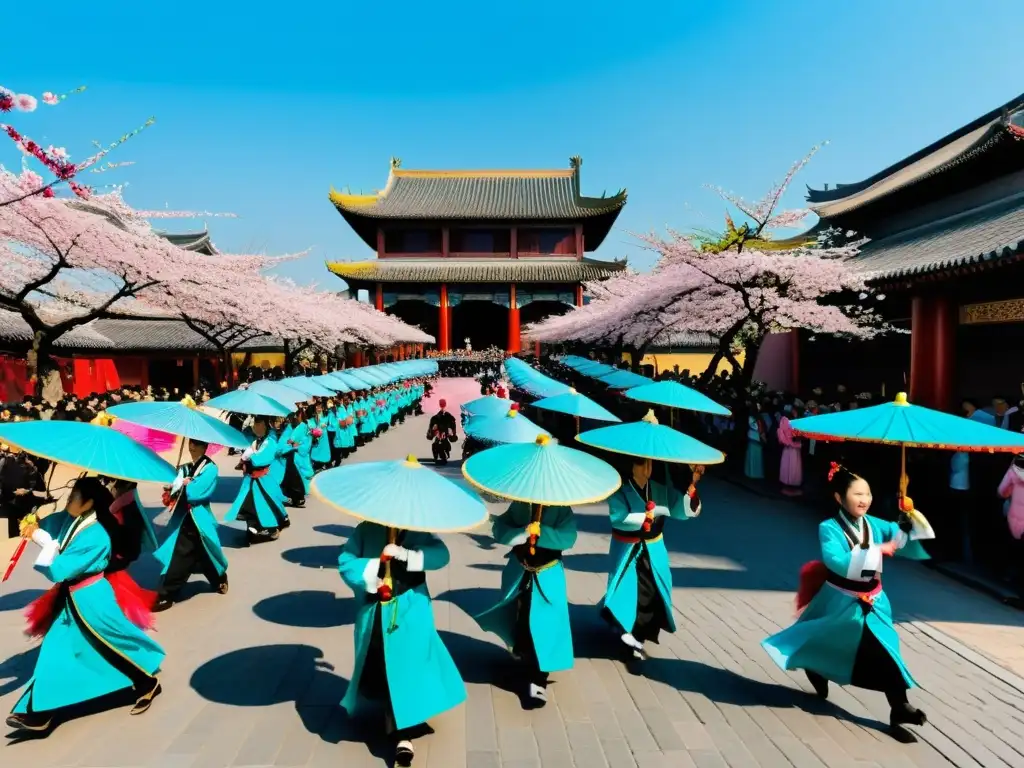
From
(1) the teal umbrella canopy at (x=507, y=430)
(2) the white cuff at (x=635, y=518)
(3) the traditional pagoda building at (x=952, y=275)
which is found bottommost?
(2) the white cuff at (x=635, y=518)

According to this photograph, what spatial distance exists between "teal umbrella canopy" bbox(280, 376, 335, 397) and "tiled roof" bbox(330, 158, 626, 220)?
31.7m

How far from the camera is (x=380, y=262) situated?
135 ft

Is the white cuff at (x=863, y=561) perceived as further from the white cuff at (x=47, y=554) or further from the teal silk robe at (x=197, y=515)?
the teal silk robe at (x=197, y=515)

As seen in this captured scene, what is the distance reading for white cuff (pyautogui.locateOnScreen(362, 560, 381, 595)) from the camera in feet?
11.3

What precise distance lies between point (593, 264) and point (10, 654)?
1516 inches

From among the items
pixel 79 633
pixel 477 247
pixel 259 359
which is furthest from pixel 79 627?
pixel 477 247

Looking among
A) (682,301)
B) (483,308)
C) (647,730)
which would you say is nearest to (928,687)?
(647,730)

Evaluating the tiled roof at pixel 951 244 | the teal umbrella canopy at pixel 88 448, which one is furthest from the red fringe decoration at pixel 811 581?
the tiled roof at pixel 951 244

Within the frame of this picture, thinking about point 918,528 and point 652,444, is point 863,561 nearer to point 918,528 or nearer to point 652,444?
point 918,528

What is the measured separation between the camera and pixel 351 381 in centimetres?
1464

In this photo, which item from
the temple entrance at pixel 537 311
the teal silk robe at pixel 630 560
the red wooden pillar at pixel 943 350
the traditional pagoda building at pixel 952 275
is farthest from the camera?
the temple entrance at pixel 537 311

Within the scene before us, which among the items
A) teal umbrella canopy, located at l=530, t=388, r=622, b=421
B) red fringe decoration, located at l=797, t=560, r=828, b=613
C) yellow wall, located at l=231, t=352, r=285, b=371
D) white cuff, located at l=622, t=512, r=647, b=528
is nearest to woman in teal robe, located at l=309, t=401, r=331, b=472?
teal umbrella canopy, located at l=530, t=388, r=622, b=421

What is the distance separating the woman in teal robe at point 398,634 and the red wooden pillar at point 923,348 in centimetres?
1228

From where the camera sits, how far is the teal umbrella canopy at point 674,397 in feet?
21.9
